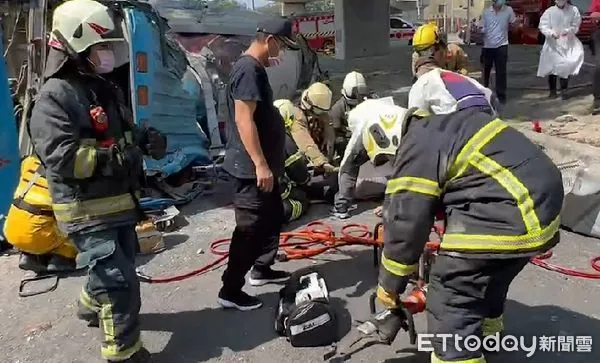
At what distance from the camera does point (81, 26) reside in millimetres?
3078

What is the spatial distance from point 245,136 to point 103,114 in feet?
2.68

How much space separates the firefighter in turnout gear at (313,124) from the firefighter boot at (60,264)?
224 cm

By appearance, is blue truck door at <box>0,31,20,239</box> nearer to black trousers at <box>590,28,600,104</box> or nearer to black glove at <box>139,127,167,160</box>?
black glove at <box>139,127,167,160</box>

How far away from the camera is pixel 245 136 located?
371 centimetres

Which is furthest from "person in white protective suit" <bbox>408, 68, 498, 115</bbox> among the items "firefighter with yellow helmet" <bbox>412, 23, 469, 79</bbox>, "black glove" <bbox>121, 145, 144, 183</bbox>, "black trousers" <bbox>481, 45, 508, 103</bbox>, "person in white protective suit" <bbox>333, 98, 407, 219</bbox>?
"black trousers" <bbox>481, 45, 508, 103</bbox>

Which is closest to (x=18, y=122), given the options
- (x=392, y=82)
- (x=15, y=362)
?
(x=15, y=362)

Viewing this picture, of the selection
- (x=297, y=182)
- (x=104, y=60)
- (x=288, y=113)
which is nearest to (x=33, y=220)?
(x=104, y=60)

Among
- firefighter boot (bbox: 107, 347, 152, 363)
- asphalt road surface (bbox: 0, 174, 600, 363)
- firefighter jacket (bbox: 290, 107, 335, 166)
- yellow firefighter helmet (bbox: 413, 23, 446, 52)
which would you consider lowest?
asphalt road surface (bbox: 0, 174, 600, 363)

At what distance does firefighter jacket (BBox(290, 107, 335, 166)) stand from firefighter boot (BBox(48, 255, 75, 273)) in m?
2.24

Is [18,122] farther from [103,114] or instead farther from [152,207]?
[103,114]

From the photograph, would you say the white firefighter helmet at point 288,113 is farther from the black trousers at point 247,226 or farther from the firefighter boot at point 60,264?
the firefighter boot at point 60,264

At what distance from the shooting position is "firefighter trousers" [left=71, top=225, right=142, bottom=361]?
3268 mm

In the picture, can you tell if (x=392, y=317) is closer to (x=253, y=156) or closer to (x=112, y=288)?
(x=253, y=156)

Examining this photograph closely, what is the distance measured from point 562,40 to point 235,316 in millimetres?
7877
